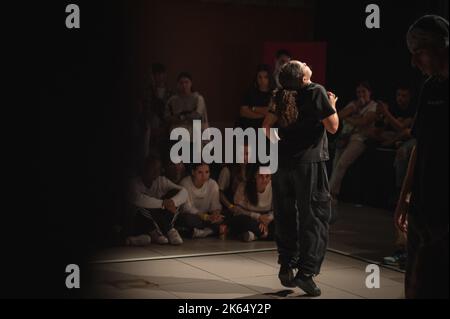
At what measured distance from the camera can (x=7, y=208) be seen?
5770 mm

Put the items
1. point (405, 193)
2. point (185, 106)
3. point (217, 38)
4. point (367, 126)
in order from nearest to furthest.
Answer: point (405, 193), point (185, 106), point (367, 126), point (217, 38)

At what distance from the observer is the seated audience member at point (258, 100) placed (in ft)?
28.1

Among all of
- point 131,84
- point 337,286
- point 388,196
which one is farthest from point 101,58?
point 388,196

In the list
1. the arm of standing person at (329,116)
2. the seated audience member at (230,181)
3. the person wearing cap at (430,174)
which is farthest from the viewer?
the seated audience member at (230,181)

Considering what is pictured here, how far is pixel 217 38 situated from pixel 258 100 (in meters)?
2.67

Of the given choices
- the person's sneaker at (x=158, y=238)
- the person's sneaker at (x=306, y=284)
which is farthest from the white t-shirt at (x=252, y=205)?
the person's sneaker at (x=306, y=284)

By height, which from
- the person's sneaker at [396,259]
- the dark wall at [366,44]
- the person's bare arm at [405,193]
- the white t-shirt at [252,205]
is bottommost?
the person's sneaker at [396,259]

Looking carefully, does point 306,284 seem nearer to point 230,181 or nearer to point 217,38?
point 230,181

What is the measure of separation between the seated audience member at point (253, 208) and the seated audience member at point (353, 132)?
212 centimetres

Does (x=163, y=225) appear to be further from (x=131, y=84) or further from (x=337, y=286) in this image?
(x=131, y=84)

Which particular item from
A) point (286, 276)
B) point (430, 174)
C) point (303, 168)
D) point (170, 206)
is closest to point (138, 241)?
point (170, 206)

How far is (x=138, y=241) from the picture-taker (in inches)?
265

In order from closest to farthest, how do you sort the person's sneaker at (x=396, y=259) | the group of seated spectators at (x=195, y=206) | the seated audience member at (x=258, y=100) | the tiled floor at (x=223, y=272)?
the tiled floor at (x=223, y=272), the person's sneaker at (x=396, y=259), the group of seated spectators at (x=195, y=206), the seated audience member at (x=258, y=100)

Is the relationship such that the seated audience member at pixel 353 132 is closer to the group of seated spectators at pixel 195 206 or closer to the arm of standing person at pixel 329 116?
the group of seated spectators at pixel 195 206
